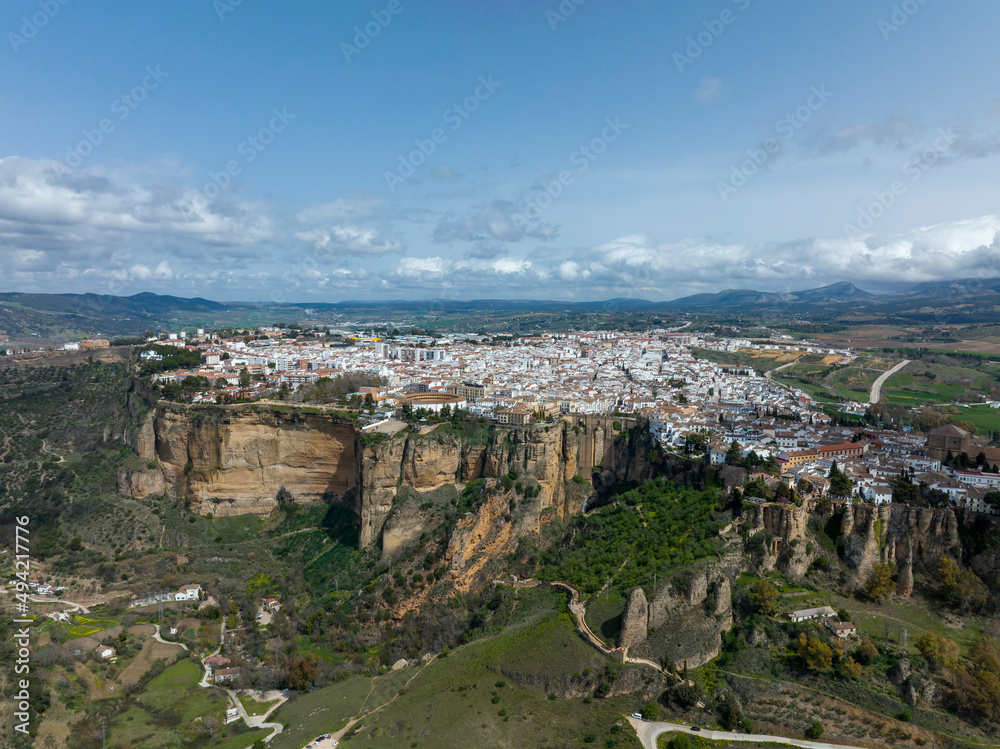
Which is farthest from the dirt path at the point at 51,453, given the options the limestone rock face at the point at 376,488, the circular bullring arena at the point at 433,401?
the limestone rock face at the point at 376,488

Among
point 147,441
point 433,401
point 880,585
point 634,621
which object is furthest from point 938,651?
point 147,441

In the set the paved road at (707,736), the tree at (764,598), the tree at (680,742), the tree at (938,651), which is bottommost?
the paved road at (707,736)

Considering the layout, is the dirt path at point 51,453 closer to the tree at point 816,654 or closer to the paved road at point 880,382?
the tree at point 816,654

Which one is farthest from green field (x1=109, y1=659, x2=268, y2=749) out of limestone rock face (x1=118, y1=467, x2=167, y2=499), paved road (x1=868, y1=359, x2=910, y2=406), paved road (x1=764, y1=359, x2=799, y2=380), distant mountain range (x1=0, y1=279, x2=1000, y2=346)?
distant mountain range (x1=0, y1=279, x2=1000, y2=346)

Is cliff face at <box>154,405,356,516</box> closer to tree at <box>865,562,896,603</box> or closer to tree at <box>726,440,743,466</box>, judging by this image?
tree at <box>726,440,743,466</box>

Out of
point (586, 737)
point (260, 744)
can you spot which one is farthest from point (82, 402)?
point (586, 737)

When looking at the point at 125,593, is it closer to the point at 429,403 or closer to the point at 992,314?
the point at 429,403
